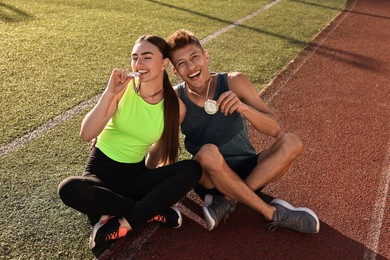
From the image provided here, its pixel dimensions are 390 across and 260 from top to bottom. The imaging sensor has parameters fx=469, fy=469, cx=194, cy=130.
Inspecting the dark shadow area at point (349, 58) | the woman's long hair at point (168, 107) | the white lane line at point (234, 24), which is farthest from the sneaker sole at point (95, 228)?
the dark shadow area at point (349, 58)

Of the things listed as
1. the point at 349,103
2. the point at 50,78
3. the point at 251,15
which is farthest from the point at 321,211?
the point at 251,15

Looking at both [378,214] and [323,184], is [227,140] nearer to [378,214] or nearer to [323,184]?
[323,184]

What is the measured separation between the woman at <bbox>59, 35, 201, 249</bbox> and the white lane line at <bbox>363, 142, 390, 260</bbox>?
1261 millimetres

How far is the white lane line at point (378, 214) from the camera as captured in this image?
315 centimetres

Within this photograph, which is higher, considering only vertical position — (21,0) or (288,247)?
(288,247)

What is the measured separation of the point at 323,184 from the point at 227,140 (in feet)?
3.38

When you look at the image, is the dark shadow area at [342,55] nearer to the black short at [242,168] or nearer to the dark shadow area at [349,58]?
the dark shadow area at [349,58]

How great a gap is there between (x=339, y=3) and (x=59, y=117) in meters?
9.62

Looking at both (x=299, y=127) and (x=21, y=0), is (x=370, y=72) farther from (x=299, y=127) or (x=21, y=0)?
(x=21, y=0)

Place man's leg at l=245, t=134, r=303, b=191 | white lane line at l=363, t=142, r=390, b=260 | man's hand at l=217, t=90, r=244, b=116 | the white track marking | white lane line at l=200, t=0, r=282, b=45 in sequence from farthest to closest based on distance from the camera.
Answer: white lane line at l=200, t=0, r=282, b=45 < the white track marking < man's leg at l=245, t=134, r=303, b=191 < white lane line at l=363, t=142, r=390, b=260 < man's hand at l=217, t=90, r=244, b=116

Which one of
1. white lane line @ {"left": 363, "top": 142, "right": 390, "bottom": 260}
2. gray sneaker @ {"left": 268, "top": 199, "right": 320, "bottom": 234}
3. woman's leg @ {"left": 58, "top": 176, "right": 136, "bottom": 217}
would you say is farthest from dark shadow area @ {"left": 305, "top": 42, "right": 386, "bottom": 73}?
woman's leg @ {"left": 58, "top": 176, "right": 136, "bottom": 217}

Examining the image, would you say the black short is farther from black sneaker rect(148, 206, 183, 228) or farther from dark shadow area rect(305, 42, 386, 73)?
dark shadow area rect(305, 42, 386, 73)

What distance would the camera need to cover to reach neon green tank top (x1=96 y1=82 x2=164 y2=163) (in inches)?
124

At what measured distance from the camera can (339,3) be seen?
1216 centimetres
